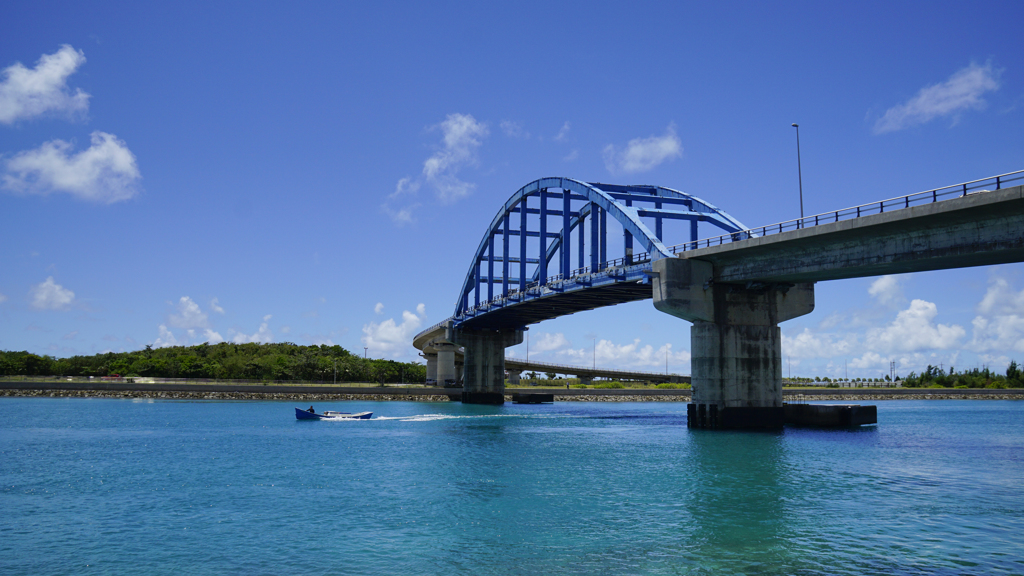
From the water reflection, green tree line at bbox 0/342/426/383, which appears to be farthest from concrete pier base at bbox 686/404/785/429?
green tree line at bbox 0/342/426/383

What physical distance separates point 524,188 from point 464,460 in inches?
2560

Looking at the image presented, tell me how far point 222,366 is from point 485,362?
78578mm

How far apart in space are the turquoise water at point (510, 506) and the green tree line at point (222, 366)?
109m

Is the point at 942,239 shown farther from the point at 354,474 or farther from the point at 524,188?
the point at 524,188

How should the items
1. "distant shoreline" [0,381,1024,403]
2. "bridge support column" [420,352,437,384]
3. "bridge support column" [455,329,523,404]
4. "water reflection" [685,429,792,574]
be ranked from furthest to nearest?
"bridge support column" [420,352,437,384]
"distant shoreline" [0,381,1024,403]
"bridge support column" [455,329,523,404]
"water reflection" [685,429,792,574]

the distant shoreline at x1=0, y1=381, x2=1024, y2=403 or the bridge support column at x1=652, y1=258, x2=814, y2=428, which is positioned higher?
the bridge support column at x1=652, y1=258, x2=814, y2=428

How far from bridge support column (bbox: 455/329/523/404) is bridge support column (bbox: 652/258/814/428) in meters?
59.3

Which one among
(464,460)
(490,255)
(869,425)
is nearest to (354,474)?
(464,460)

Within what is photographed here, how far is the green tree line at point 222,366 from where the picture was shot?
156 meters

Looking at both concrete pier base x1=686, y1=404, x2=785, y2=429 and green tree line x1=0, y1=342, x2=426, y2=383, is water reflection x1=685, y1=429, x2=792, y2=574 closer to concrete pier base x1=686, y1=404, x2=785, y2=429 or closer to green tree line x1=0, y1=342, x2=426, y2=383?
concrete pier base x1=686, y1=404, x2=785, y2=429

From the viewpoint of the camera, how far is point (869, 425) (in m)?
68.4

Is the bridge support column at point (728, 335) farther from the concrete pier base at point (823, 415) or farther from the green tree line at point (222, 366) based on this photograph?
the green tree line at point (222, 366)

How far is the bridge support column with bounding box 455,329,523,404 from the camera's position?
11344 cm

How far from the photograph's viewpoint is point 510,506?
26141 mm
